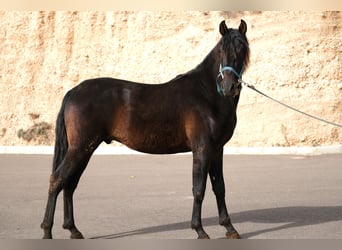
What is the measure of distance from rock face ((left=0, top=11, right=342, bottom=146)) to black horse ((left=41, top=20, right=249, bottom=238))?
56.9 ft

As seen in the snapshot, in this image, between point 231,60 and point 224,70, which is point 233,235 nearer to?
point 224,70

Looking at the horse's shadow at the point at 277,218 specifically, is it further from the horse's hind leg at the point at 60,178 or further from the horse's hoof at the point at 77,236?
the horse's hind leg at the point at 60,178

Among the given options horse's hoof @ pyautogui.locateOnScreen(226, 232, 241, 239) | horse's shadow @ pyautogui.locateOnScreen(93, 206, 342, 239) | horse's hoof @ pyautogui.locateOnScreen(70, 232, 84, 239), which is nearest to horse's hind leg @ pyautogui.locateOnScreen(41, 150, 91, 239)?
horse's hoof @ pyautogui.locateOnScreen(70, 232, 84, 239)

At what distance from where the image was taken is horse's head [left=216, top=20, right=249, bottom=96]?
7.84 m

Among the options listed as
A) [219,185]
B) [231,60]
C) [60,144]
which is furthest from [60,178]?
[231,60]

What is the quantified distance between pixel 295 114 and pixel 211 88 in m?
18.2

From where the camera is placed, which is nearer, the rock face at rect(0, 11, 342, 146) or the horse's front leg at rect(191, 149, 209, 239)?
the horse's front leg at rect(191, 149, 209, 239)

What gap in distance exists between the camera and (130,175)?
16250 mm

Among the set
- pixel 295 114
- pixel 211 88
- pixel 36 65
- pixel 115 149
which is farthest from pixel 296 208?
pixel 36 65

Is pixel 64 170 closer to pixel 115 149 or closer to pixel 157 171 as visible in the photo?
pixel 157 171

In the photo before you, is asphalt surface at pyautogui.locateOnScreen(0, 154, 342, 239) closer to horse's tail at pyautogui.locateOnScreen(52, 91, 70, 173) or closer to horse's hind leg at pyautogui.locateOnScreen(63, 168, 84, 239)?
horse's hind leg at pyautogui.locateOnScreen(63, 168, 84, 239)

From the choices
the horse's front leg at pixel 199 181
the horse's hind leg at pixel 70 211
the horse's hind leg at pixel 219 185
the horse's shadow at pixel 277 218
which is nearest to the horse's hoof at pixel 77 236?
the horse's hind leg at pixel 70 211

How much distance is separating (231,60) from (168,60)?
2044cm

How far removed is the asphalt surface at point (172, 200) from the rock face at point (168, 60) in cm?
661
